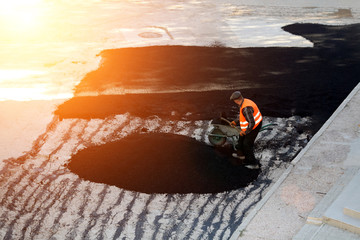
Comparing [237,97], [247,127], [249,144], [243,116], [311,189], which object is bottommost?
[311,189]

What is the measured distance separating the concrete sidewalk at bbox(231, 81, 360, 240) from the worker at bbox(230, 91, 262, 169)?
0.93 m

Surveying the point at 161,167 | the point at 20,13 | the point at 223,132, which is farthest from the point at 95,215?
the point at 20,13

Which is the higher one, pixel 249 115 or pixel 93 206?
pixel 249 115

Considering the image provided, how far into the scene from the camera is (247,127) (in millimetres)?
10969

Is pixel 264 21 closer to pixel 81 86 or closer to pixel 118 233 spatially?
pixel 81 86

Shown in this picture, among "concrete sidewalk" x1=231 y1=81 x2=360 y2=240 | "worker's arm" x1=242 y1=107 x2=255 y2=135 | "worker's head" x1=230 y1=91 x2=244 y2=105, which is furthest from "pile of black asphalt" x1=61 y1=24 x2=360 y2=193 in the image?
"worker's head" x1=230 y1=91 x2=244 y2=105

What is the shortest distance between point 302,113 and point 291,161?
3.15 meters

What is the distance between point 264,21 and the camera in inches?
965

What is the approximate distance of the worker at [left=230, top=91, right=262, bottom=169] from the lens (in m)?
10.9

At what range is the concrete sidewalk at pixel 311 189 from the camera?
28.5ft

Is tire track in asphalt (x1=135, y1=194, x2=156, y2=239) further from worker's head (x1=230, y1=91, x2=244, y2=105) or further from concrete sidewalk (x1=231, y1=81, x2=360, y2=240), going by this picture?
worker's head (x1=230, y1=91, x2=244, y2=105)

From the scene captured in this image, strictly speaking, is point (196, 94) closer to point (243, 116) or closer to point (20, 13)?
point (243, 116)

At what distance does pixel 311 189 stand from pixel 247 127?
198cm

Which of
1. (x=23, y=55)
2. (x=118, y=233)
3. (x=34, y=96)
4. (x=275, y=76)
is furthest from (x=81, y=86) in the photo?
(x=118, y=233)
